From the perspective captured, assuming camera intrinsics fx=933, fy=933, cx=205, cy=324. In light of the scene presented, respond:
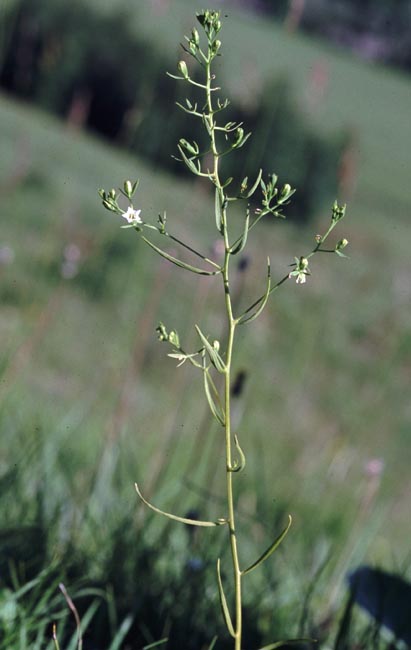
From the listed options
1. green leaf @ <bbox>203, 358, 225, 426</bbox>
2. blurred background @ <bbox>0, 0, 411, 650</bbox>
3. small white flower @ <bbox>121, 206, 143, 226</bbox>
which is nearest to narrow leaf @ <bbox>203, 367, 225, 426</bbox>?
green leaf @ <bbox>203, 358, 225, 426</bbox>

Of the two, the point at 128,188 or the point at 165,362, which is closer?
the point at 128,188

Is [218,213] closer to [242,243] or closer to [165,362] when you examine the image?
[242,243]

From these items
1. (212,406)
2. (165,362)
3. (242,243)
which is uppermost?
(242,243)

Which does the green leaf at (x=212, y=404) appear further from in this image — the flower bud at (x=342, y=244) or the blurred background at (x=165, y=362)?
the blurred background at (x=165, y=362)

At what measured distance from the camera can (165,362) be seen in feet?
10.2

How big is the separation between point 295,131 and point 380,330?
0.83m

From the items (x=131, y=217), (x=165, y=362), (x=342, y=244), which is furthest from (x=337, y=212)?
(x=165, y=362)

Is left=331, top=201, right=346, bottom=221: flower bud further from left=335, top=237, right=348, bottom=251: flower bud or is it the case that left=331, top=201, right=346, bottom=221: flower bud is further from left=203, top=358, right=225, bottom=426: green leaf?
left=203, top=358, right=225, bottom=426: green leaf

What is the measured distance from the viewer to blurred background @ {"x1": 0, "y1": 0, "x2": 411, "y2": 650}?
3.77ft

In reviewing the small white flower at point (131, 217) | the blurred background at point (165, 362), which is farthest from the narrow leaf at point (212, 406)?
the blurred background at point (165, 362)

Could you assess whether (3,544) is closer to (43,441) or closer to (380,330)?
(43,441)

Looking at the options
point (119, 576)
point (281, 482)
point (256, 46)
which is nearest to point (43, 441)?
point (119, 576)

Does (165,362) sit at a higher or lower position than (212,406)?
lower

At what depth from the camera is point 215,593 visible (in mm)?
1171
